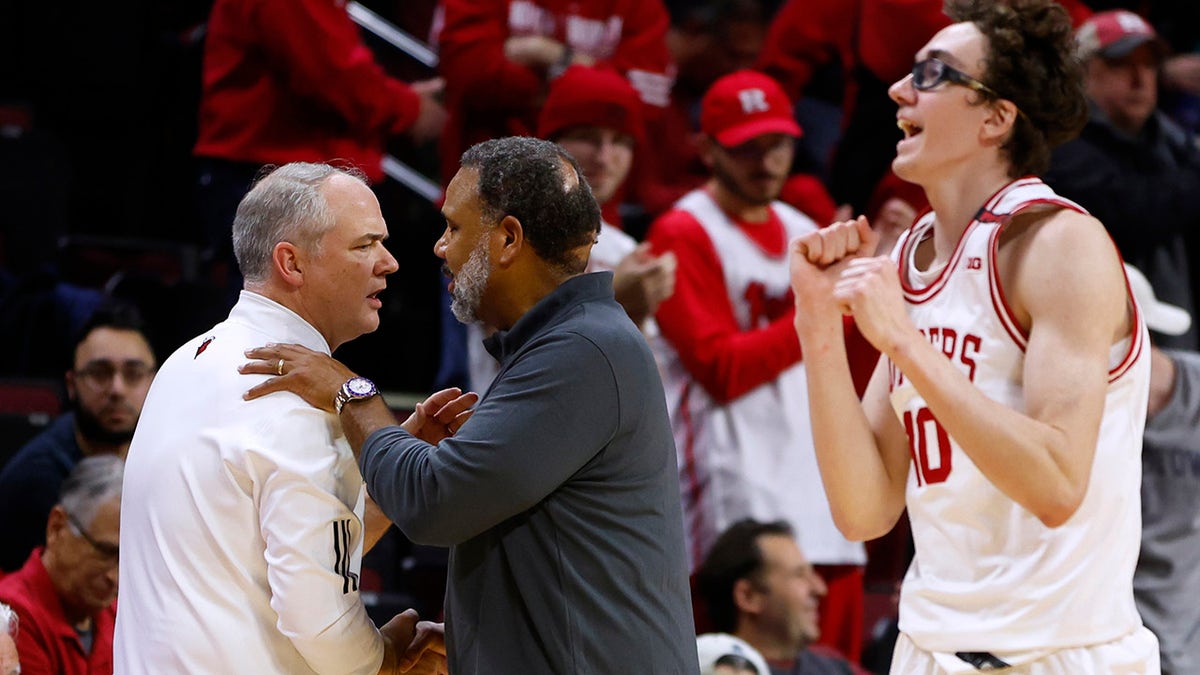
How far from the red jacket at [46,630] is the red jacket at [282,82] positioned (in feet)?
6.08

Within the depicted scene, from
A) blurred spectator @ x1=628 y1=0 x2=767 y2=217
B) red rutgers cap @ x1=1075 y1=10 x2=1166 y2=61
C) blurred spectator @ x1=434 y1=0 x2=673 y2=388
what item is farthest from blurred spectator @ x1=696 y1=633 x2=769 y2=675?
blurred spectator @ x1=628 y1=0 x2=767 y2=217

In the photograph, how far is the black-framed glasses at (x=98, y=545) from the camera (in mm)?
4574

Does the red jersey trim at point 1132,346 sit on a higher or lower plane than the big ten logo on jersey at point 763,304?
higher

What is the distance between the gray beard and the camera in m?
2.99

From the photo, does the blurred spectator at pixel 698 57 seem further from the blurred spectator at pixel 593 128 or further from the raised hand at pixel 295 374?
the raised hand at pixel 295 374

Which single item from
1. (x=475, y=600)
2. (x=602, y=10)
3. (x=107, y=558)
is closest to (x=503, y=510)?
(x=475, y=600)

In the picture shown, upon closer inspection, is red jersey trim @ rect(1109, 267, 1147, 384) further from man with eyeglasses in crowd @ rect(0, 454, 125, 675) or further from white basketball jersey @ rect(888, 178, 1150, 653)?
man with eyeglasses in crowd @ rect(0, 454, 125, 675)

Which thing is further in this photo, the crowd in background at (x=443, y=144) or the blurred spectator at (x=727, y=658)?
the crowd in background at (x=443, y=144)

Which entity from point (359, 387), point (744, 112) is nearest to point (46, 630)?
point (359, 387)

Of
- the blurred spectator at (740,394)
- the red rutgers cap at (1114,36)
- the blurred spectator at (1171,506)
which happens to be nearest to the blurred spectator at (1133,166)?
the red rutgers cap at (1114,36)

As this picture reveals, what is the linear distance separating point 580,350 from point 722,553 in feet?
9.48

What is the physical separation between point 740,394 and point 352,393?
2.98 meters

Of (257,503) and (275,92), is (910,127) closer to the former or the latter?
(257,503)

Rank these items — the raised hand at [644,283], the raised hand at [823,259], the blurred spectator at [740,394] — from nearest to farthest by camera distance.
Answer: the raised hand at [823,259]
the raised hand at [644,283]
the blurred spectator at [740,394]
